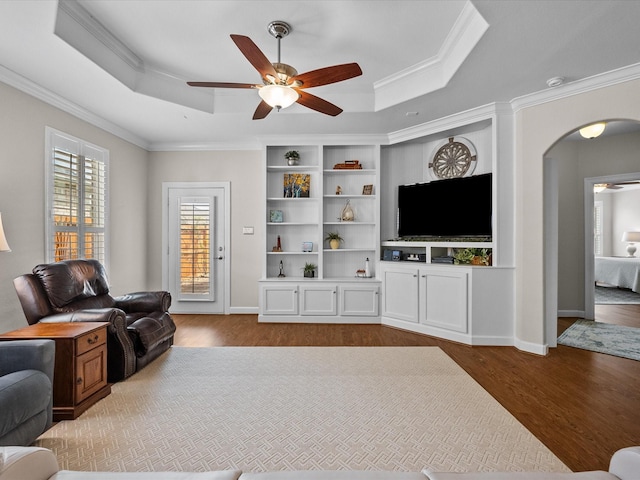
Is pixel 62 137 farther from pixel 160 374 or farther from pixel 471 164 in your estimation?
pixel 471 164

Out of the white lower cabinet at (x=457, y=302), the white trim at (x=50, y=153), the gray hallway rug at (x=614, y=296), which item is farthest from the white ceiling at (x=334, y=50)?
the gray hallway rug at (x=614, y=296)

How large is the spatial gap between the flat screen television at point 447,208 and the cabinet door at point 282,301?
187cm

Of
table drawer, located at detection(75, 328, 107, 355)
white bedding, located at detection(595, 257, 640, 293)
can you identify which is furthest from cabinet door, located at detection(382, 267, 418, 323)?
white bedding, located at detection(595, 257, 640, 293)

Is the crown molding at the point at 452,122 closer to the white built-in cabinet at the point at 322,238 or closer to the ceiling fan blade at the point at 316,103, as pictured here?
the white built-in cabinet at the point at 322,238

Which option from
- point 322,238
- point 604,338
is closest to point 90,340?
point 322,238

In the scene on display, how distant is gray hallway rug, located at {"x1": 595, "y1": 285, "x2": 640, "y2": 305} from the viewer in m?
6.56

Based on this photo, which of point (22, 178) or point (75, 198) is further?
point (75, 198)

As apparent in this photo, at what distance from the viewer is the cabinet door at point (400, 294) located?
4645mm

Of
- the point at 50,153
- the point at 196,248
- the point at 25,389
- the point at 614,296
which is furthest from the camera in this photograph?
the point at 614,296

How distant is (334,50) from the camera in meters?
3.30

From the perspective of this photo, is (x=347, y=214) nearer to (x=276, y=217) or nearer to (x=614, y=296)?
(x=276, y=217)

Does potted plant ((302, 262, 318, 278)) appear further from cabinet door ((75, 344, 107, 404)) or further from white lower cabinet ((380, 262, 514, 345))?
cabinet door ((75, 344, 107, 404))

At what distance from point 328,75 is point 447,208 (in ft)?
9.16

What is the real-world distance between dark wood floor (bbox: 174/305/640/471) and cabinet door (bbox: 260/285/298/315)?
0.77 feet
